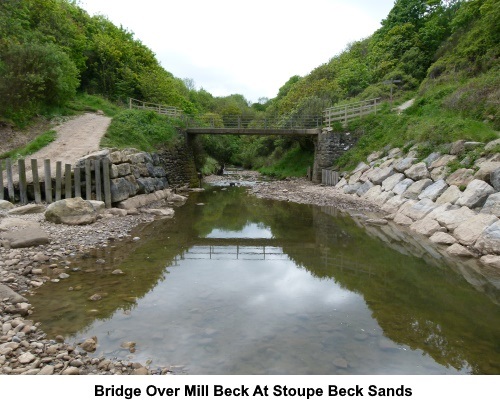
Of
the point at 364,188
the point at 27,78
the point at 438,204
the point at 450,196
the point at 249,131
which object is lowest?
the point at 364,188

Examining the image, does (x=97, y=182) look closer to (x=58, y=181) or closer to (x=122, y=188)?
(x=122, y=188)

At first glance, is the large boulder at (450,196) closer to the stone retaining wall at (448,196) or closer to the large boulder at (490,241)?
the stone retaining wall at (448,196)

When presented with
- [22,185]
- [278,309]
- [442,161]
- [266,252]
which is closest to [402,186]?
[442,161]

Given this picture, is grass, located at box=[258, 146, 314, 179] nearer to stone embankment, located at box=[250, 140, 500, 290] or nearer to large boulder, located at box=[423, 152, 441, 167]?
stone embankment, located at box=[250, 140, 500, 290]

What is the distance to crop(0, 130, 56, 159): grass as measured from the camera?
18.2 metres

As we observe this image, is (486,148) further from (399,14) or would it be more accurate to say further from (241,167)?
(241,167)

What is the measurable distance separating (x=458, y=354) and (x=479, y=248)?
6.07 meters

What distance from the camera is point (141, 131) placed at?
2480 cm

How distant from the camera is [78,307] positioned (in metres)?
7.37

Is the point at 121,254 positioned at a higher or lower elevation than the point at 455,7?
lower

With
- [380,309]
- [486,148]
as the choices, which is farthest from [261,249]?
[486,148]

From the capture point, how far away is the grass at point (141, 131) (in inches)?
871

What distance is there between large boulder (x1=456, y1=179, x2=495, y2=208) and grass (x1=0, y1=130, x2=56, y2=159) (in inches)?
767

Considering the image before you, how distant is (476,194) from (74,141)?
19375 mm
